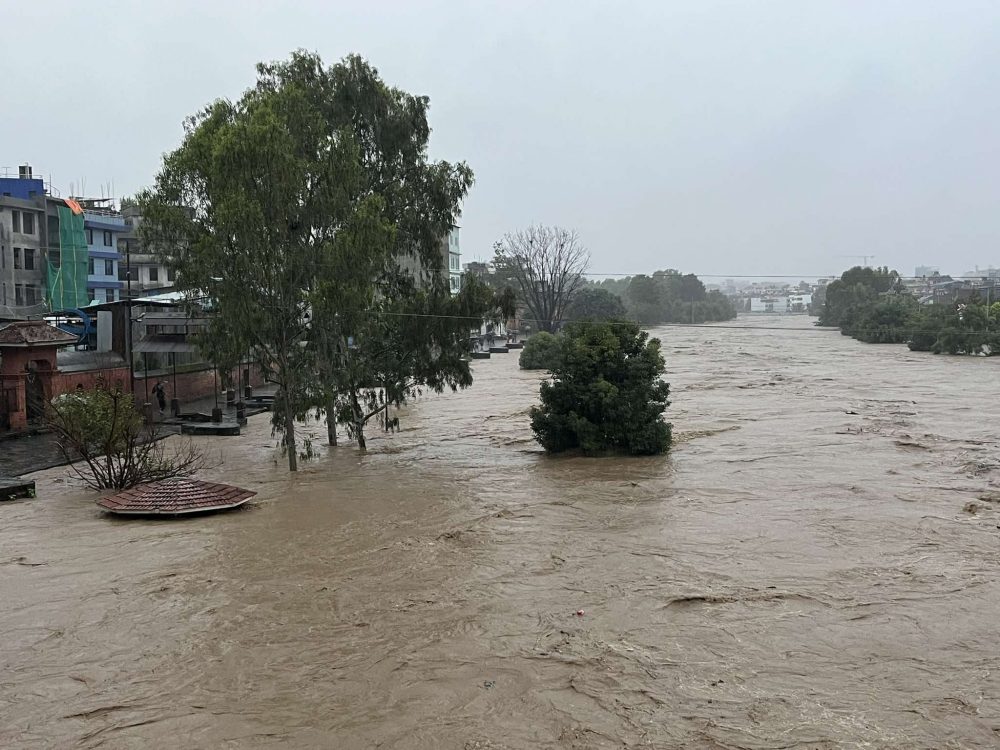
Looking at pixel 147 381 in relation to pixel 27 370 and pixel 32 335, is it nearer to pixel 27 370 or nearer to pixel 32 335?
pixel 27 370

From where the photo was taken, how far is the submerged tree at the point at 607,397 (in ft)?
69.9

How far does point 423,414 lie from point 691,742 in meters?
25.4

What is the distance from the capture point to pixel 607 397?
20984 mm

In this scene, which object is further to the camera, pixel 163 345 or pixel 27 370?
pixel 163 345

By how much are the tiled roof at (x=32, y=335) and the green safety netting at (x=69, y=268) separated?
24563 millimetres

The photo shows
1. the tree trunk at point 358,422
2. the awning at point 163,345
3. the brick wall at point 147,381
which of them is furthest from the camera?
the awning at point 163,345

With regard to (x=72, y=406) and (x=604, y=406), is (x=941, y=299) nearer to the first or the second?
(x=604, y=406)

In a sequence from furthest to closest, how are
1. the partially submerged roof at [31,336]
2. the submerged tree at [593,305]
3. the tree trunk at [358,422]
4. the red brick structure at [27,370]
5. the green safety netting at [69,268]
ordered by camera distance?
the submerged tree at [593,305], the green safety netting at [69,268], the partially submerged roof at [31,336], the red brick structure at [27,370], the tree trunk at [358,422]

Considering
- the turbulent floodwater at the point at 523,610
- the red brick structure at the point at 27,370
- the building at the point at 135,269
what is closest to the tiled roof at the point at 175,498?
the turbulent floodwater at the point at 523,610

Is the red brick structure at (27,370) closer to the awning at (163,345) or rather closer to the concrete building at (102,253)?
the awning at (163,345)

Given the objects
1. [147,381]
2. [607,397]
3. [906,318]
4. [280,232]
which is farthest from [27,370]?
[906,318]

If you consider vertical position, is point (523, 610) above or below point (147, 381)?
below

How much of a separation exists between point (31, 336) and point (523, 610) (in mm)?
18878

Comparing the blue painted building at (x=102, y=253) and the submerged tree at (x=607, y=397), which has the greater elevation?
the blue painted building at (x=102, y=253)
